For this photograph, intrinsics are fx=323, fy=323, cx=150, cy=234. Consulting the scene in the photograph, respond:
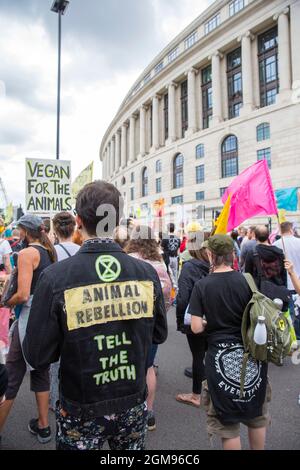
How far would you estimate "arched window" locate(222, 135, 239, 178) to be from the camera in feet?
130

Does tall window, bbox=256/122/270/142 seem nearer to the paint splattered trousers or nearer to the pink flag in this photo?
the pink flag

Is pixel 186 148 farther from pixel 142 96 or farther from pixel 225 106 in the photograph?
pixel 142 96

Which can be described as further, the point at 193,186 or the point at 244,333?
the point at 193,186

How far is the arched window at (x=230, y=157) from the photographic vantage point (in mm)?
39625

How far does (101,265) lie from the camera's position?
165 cm

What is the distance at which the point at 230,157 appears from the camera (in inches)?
1585

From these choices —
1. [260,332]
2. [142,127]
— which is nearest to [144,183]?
[142,127]

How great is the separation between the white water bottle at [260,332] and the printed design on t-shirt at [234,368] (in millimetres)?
213

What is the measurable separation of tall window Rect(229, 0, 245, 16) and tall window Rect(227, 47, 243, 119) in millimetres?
4420

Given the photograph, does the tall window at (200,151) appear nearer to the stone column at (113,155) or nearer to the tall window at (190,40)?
the tall window at (190,40)

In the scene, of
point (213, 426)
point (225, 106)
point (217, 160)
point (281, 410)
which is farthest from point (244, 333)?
point (225, 106)

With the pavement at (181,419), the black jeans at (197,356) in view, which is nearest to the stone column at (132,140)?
the pavement at (181,419)

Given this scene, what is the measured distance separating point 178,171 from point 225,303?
47238 mm

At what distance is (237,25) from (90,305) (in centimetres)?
4828
